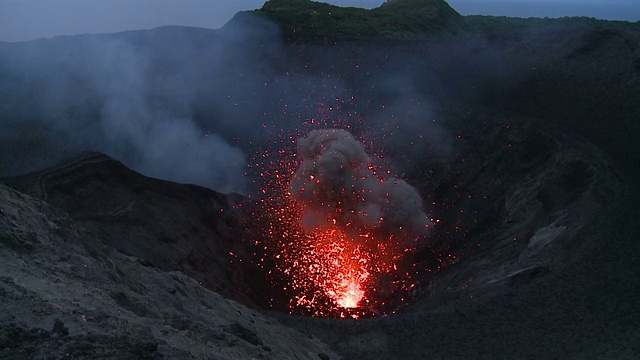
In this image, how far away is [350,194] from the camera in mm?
25234

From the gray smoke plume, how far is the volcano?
0.12m

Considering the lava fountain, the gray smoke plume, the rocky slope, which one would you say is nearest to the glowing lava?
Result: the lava fountain

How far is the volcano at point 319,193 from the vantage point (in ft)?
36.1

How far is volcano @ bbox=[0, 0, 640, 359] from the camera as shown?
36.1 ft

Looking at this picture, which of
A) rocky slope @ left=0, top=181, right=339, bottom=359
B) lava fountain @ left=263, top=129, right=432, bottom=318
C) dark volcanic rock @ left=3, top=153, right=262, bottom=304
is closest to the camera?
rocky slope @ left=0, top=181, right=339, bottom=359

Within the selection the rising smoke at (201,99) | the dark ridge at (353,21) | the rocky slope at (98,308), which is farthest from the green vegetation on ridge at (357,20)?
the rocky slope at (98,308)

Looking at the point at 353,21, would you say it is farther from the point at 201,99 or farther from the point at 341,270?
the point at 341,270

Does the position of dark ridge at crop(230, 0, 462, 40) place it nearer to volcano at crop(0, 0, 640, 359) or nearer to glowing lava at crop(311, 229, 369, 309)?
volcano at crop(0, 0, 640, 359)

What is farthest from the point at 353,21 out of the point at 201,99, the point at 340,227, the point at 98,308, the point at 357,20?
the point at 98,308

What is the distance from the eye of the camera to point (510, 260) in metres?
17.3

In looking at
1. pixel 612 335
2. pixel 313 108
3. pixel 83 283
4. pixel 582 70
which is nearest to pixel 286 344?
pixel 83 283

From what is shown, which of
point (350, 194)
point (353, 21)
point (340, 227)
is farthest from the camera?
point (353, 21)

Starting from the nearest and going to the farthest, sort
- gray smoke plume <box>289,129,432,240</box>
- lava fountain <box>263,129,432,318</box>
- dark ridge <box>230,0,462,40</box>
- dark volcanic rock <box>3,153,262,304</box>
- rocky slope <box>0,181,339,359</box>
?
rocky slope <box>0,181,339,359</box> → dark volcanic rock <box>3,153,262,304</box> → lava fountain <box>263,129,432,318</box> → gray smoke plume <box>289,129,432,240</box> → dark ridge <box>230,0,462,40</box>

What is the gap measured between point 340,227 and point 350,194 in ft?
7.53
